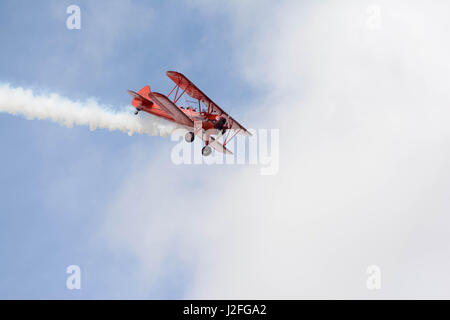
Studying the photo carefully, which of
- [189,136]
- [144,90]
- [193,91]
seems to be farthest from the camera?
[144,90]

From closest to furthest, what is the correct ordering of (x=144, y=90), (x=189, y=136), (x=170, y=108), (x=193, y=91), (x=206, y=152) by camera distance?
(x=170, y=108), (x=189, y=136), (x=206, y=152), (x=193, y=91), (x=144, y=90)

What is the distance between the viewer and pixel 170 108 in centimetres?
3005

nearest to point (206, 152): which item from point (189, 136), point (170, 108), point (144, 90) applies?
point (189, 136)

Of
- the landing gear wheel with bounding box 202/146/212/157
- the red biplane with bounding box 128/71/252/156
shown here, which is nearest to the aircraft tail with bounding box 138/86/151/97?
the red biplane with bounding box 128/71/252/156

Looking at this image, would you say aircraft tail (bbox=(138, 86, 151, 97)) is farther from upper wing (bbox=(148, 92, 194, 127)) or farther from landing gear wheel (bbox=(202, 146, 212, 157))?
landing gear wheel (bbox=(202, 146, 212, 157))

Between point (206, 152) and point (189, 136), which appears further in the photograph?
point (206, 152)

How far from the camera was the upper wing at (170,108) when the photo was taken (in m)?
28.6

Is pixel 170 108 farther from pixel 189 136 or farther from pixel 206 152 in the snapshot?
pixel 206 152

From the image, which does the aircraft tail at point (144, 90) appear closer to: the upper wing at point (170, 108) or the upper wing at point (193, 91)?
the upper wing at point (193, 91)

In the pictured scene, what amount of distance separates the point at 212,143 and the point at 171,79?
6435mm

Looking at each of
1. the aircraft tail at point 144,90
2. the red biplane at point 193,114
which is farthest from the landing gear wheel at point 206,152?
the aircraft tail at point 144,90
